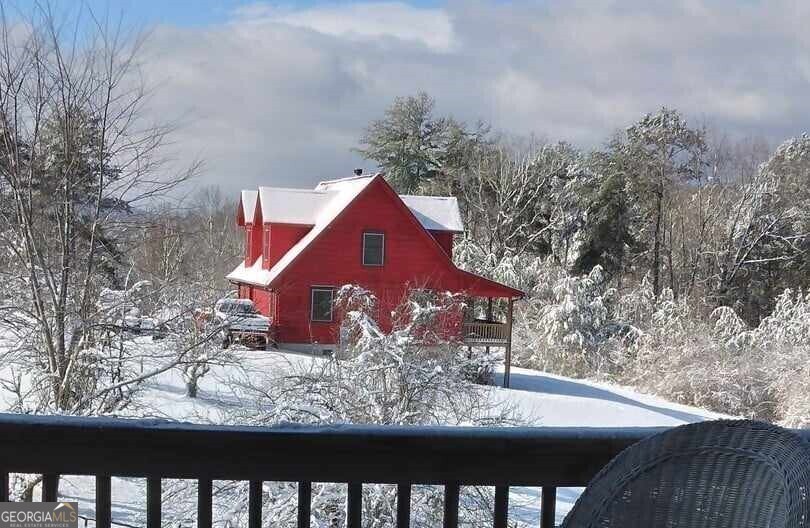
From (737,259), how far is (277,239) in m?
14.3

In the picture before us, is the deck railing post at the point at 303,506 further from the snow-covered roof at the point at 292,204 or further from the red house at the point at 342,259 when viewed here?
the snow-covered roof at the point at 292,204

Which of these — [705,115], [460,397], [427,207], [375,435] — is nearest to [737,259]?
[705,115]

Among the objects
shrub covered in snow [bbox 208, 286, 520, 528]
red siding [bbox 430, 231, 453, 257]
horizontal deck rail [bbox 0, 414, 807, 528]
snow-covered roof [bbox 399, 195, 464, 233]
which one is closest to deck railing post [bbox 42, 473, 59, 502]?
horizontal deck rail [bbox 0, 414, 807, 528]

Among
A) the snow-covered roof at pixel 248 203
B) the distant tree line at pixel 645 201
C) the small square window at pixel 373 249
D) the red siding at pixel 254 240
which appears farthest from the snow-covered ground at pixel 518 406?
the snow-covered roof at pixel 248 203

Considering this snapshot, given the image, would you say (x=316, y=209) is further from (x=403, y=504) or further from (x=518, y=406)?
(x=403, y=504)

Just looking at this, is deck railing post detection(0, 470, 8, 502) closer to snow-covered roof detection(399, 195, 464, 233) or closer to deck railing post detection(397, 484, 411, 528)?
deck railing post detection(397, 484, 411, 528)

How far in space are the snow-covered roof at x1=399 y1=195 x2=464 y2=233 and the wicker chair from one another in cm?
1892

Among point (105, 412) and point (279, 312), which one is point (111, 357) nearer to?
point (105, 412)

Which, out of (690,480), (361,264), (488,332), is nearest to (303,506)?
(690,480)

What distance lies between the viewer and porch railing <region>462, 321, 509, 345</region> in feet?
60.1

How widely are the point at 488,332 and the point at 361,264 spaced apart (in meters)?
3.58

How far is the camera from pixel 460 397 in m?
8.05

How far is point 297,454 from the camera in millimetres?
1890

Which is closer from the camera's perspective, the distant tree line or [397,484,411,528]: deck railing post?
[397,484,411,528]: deck railing post
